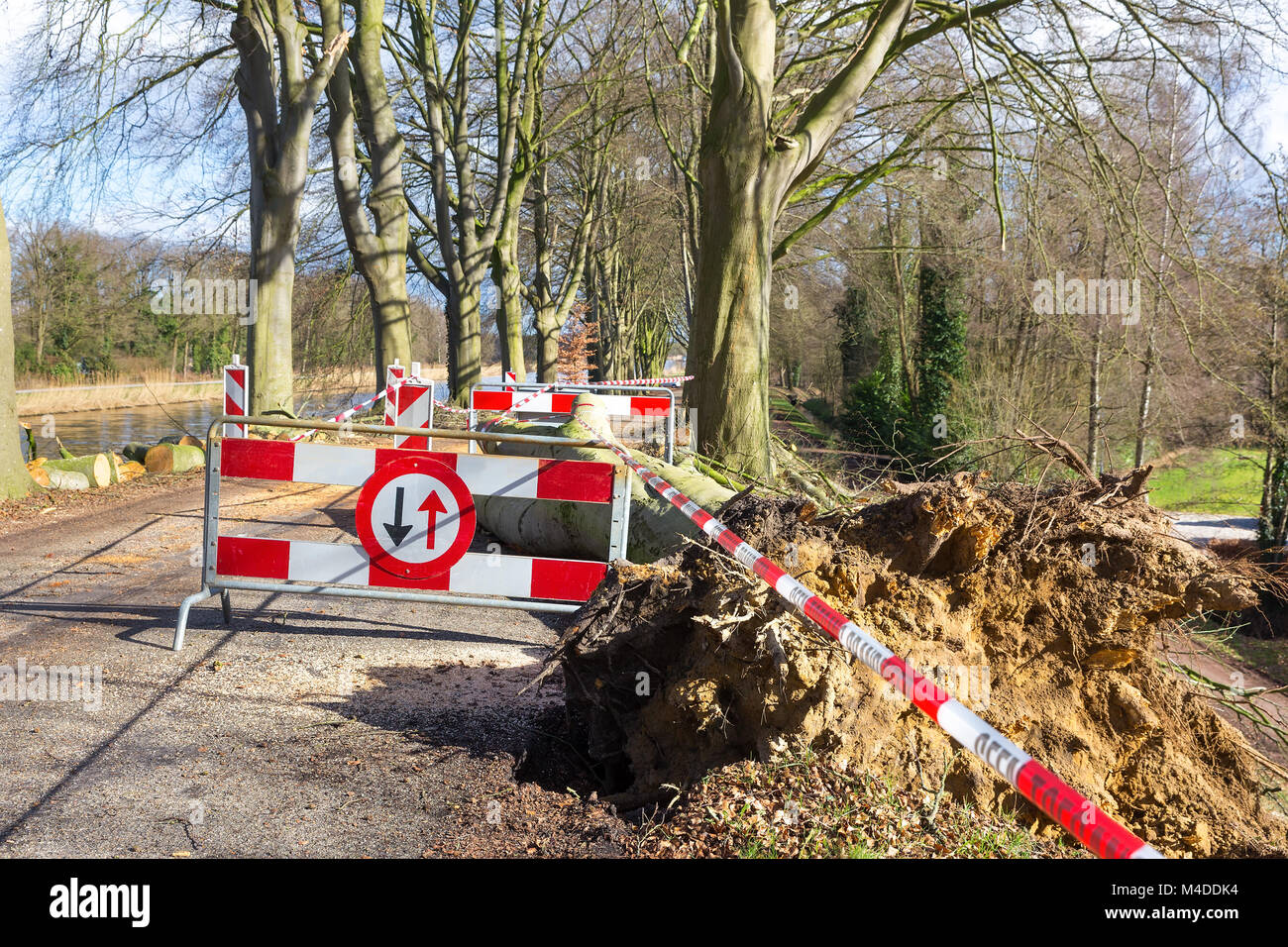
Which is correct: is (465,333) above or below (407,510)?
above

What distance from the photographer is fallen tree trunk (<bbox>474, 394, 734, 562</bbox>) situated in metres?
6.34

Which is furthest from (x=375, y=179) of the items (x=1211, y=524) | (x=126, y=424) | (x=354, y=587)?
(x=1211, y=524)

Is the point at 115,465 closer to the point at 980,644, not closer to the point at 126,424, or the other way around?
the point at 980,644

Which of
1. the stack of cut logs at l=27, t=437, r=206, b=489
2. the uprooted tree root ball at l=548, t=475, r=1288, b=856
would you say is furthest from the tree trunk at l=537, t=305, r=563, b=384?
the uprooted tree root ball at l=548, t=475, r=1288, b=856

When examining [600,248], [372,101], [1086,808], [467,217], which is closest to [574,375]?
[600,248]

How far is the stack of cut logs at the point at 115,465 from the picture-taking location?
11672 mm

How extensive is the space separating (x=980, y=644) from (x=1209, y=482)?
95.8 feet

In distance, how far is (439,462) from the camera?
5141 mm

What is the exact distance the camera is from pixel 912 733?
3236 millimetres

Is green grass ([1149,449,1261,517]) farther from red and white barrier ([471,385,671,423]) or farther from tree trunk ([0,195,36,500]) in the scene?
tree trunk ([0,195,36,500])

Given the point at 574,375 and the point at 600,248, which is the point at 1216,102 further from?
the point at 574,375

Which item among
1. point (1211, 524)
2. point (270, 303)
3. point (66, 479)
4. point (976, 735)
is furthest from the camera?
point (1211, 524)

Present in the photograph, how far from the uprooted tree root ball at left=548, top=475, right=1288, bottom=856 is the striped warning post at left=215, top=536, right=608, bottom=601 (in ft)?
4.67

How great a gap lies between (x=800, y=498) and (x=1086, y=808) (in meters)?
2.13
